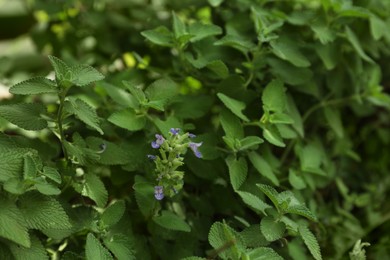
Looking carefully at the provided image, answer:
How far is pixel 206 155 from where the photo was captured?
105 cm

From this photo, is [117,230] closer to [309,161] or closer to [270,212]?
[270,212]

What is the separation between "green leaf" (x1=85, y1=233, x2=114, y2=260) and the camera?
0.86 meters

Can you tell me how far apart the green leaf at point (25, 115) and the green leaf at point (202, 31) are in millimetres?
321

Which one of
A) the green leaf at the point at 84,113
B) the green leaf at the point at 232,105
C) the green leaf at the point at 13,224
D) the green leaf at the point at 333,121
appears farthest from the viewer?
the green leaf at the point at 333,121

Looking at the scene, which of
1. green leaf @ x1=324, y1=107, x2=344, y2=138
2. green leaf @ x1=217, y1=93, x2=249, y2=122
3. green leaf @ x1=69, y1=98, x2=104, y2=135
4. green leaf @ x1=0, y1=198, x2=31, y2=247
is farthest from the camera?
green leaf @ x1=324, y1=107, x2=344, y2=138

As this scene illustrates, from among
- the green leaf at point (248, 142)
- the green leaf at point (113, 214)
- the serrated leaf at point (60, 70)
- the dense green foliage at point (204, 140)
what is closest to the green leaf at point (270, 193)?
the dense green foliage at point (204, 140)

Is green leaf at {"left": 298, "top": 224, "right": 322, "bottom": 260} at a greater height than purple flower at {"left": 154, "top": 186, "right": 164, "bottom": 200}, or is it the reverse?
purple flower at {"left": 154, "top": 186, "right": 164, "bottom": 200}

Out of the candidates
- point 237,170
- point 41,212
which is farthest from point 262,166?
point 41,212

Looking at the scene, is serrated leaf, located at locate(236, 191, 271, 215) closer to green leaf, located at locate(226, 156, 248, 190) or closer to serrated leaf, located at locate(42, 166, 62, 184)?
green leaf, located at locate(226, 156, 248, 190)

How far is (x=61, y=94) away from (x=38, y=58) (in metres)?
1.07

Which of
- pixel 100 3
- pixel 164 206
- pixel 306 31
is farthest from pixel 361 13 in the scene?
pixel 100 3

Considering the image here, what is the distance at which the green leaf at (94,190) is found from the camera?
968 mm

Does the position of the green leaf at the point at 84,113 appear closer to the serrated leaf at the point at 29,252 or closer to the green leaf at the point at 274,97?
the serrated leaf at the point at 29,252

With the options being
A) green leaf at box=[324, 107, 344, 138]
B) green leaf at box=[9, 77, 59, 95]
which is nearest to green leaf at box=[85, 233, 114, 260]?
green leaf at box=[9, 77, 59, 95]
